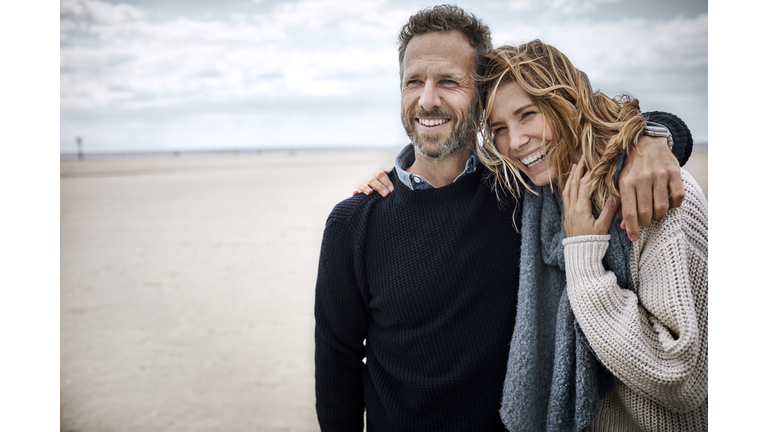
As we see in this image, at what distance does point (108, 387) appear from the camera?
3498 mm

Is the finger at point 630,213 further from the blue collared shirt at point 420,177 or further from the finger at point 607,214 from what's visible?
the blue collared shirt at point 420,177

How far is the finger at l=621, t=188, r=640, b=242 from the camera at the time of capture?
1335 millimetres

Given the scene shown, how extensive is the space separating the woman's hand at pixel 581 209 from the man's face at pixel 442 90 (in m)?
0.48

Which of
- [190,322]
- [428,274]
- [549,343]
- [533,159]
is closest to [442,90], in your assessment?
[533,159]

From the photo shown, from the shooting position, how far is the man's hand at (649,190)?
132 cm

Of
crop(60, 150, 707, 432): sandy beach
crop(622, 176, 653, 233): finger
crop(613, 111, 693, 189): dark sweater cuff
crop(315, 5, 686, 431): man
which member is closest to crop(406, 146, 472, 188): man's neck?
crop(315, 5, 686, 431): man

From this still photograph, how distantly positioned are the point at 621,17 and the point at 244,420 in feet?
11.1

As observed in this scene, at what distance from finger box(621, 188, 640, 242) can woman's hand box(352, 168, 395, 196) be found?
912 millimetres

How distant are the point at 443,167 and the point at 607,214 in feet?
2.28

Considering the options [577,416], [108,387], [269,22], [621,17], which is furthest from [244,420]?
[621,17]

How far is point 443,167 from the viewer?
6.13 feet

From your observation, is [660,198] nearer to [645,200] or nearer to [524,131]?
[645,200]

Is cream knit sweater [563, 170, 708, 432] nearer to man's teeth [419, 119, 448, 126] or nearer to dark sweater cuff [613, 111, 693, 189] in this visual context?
dark sweater cuff [613, 111, 693, 189]
